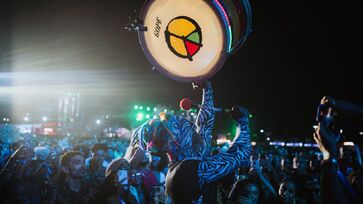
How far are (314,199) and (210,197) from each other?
2671mm

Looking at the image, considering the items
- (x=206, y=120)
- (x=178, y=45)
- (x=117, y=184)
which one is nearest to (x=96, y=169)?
(x=117, y=184)

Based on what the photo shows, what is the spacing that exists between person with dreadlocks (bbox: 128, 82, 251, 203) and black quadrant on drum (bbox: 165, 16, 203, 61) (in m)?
0.62

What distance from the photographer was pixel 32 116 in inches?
2205

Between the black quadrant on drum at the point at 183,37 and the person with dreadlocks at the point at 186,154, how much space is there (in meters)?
0.62

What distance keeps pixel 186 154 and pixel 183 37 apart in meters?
1.03

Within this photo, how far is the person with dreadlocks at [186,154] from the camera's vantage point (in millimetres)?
2475

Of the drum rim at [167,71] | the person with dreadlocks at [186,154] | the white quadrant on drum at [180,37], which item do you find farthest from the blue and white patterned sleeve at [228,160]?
the white quadrant on drum at [180,37]

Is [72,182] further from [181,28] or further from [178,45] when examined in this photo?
[181,28]

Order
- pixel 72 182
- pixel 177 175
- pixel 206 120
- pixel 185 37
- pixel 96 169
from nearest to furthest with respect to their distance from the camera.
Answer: pixel 177 175 < pixel 185 37 < pixel 206 120 < pixel 72 182 < pixel 96 169

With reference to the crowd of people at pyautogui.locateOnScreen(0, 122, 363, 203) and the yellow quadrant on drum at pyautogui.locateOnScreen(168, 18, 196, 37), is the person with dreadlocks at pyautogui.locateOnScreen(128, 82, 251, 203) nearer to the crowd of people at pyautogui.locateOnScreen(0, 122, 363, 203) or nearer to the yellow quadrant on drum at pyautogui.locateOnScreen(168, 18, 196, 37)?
the yellow quadrant on drum at pyautogui.locateOnScreen(168, 18, 196, 37)

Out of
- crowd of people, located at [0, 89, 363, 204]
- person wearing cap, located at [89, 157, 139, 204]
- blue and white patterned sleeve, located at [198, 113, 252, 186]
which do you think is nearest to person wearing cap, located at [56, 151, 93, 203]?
crowd of people, located at [0, 89, 363, 204]

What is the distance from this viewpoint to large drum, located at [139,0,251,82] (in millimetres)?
2697

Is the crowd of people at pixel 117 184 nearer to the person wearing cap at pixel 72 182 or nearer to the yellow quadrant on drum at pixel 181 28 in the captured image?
the person wearing cap at pixel 72 182

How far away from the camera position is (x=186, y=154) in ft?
8.50
